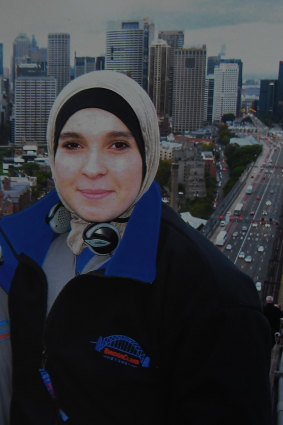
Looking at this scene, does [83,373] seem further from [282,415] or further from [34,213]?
[282,415]

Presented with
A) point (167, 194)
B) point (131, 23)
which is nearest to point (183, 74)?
point (131, 23)

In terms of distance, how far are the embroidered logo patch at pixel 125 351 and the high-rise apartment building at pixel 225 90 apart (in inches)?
966

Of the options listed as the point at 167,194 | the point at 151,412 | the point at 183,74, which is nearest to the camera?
the point at 151,412

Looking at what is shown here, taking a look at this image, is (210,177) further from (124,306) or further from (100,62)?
(124,306)

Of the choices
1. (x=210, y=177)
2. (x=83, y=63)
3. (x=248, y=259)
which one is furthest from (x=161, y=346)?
(x=83, y=63)

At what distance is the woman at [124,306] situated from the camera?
1.10 feet

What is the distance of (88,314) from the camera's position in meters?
0.37

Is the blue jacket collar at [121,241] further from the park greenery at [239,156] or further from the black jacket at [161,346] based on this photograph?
the park greenery at [239,156]

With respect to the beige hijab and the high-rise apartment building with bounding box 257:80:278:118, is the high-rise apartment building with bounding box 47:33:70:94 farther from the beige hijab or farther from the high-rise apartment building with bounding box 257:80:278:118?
the beige hijab

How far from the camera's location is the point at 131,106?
0.36 m

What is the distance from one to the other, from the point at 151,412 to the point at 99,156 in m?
0.17

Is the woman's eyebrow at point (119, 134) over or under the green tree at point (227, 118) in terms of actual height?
over

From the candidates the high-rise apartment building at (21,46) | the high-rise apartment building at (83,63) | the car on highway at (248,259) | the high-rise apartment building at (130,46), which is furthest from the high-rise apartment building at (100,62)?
the car on highway at (248,259)

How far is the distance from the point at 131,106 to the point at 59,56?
65.0 feet
